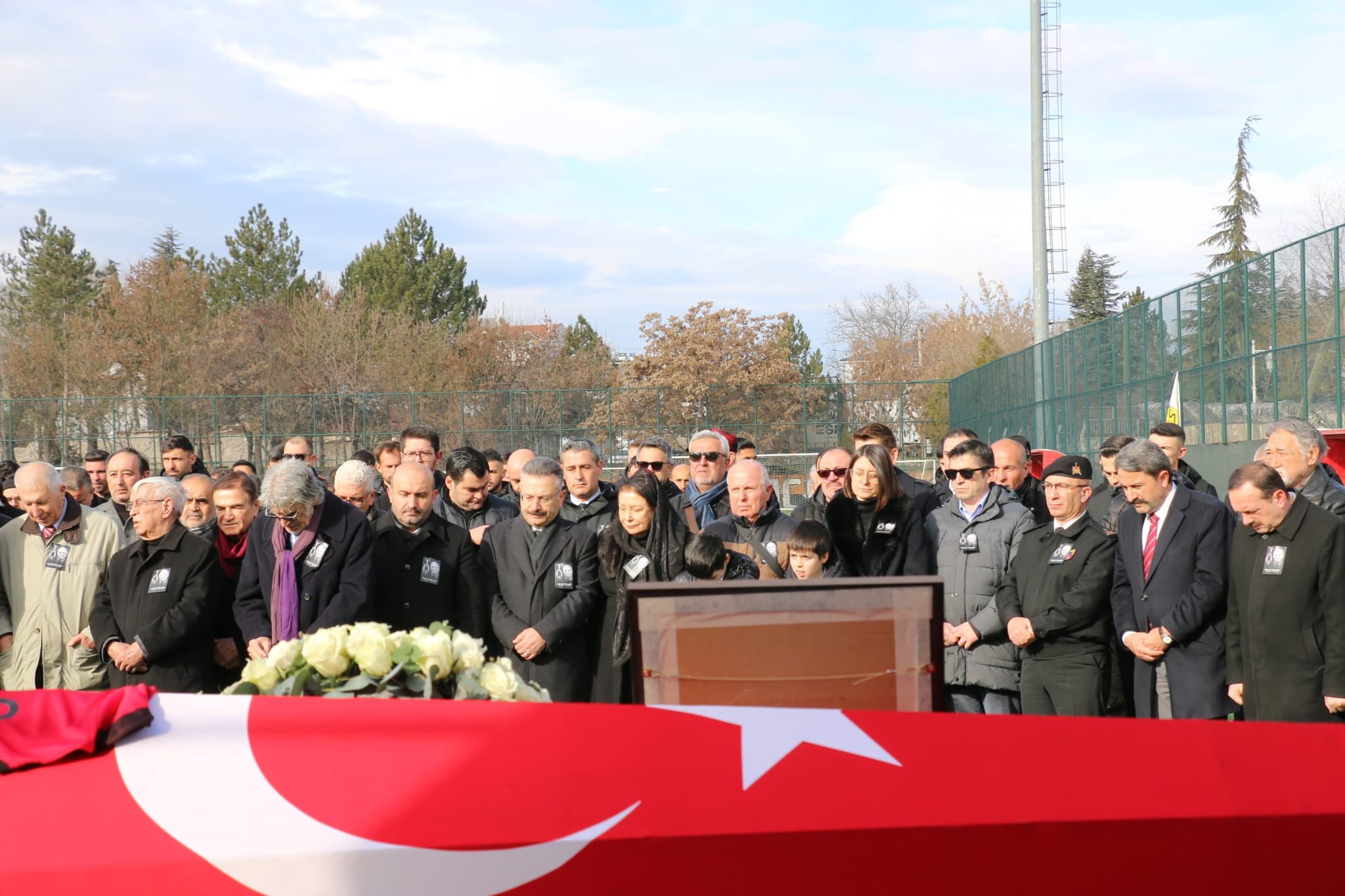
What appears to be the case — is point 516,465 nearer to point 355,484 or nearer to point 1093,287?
point 355,484

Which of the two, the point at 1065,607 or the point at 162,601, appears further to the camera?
the point at 1065,607

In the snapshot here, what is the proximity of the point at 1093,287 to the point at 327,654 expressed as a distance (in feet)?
244

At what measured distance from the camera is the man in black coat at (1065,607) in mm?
5746

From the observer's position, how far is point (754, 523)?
240 inches

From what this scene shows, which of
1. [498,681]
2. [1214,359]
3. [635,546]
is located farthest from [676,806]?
[1214,359]

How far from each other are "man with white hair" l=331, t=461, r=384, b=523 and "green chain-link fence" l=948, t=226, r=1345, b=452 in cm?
1150

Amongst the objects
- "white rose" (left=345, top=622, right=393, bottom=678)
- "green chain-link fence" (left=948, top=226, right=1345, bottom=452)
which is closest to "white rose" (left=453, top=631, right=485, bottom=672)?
"white rose" (left=345, top=622, right=393, bottom=678)

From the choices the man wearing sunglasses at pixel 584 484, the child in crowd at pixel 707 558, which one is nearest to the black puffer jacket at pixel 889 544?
the child in crowd at pixel 707 558

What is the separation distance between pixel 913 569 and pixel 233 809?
177 inches

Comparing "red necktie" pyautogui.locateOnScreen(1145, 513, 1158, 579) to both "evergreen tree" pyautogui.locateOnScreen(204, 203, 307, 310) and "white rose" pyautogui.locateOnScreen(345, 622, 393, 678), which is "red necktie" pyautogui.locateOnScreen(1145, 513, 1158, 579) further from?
"evergreen tree" pyautogui.locateOnScreen(204, 203, 307, 310)

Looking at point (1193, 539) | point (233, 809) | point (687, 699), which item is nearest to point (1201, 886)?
point (687, 699)

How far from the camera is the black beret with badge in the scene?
19.4 feet

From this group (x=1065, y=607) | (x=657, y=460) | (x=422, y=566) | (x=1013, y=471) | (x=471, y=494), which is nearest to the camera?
(x=1065, y=607)

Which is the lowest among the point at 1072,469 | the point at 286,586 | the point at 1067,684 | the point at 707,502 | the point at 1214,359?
the point at 1067,684
